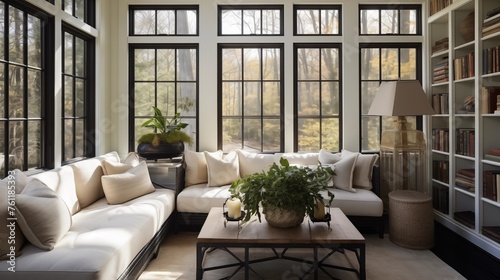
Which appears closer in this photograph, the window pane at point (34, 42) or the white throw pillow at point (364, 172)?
the window pane at point (34, 42)

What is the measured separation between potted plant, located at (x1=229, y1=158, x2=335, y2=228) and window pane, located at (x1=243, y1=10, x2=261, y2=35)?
248cm

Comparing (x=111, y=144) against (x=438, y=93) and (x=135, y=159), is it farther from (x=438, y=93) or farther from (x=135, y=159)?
(x=438, y=93)

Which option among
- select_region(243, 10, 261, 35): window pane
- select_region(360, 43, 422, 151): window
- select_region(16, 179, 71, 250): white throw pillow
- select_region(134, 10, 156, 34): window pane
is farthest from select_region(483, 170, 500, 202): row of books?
select_region(134, 10, 156, 34): window pane

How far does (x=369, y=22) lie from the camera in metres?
4.54

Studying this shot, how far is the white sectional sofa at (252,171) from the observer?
3.57 metres

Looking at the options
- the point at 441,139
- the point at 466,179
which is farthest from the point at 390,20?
the point at 466,179

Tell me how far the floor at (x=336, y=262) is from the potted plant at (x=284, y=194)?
1.69 feet

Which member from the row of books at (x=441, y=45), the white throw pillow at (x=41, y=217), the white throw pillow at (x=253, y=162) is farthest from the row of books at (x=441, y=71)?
the white throw pillow at (x=41, y=217)

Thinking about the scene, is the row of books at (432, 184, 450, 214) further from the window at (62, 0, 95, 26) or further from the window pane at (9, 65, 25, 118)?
the window at (62, 0, 95, 26)

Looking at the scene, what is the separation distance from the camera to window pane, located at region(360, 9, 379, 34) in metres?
4.53

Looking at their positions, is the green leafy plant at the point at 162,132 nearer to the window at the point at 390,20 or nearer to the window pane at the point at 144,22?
the window pane at the point at 144,22

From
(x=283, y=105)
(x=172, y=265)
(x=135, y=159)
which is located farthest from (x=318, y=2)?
(x=172, y=265)

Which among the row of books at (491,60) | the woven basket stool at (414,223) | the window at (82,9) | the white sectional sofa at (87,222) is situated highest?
the window at (82,9)

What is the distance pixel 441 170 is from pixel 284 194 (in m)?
2.64
